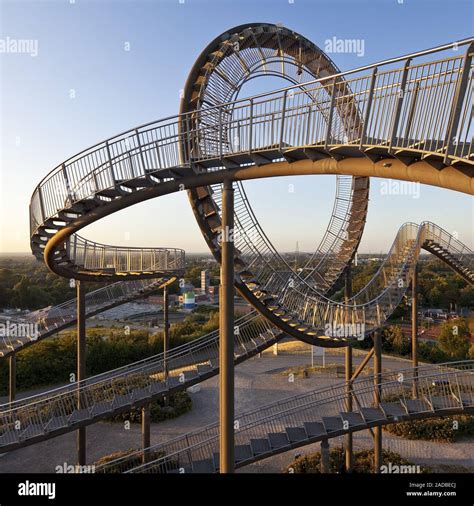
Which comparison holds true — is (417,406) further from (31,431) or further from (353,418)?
(31,431)

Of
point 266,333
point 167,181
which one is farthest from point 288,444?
point 167,181

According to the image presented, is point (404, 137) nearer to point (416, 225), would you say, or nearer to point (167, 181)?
point (167, 181)

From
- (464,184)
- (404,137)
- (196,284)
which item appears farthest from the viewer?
(196,284)

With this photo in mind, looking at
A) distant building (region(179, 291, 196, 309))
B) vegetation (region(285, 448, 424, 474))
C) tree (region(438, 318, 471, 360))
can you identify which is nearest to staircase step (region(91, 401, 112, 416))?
vegetation (region(285, 448, 424, 474))

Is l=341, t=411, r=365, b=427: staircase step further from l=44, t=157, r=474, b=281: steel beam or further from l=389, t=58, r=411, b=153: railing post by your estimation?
l=389, t=58, r=411, b=153: railing post

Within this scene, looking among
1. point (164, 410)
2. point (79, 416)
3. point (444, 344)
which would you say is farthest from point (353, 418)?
point (444, 344)

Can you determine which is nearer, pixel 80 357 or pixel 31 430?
pixel 31 430
